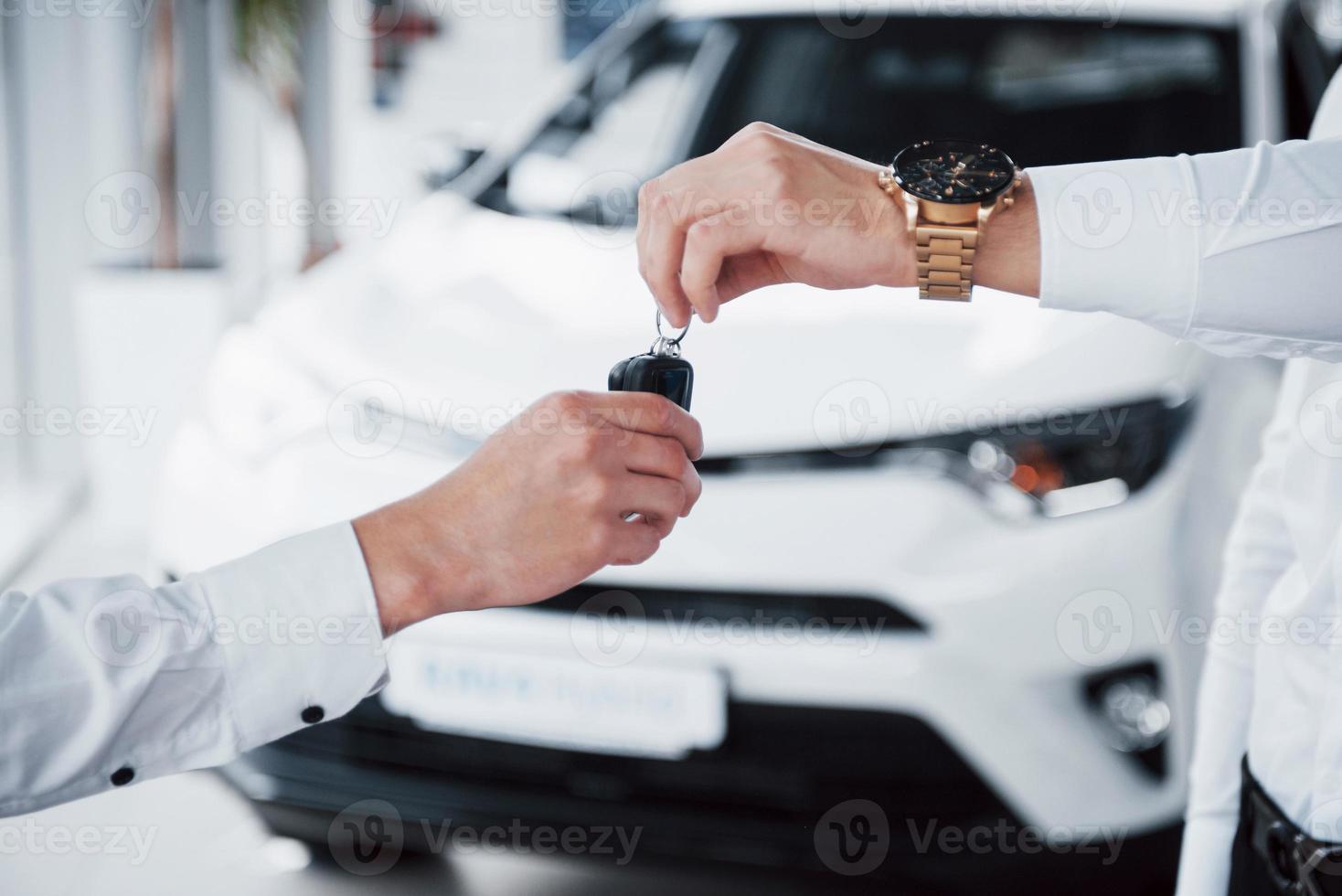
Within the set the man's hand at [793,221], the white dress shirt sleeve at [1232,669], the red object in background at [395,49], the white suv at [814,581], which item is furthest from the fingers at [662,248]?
the red object in background at [395,49]

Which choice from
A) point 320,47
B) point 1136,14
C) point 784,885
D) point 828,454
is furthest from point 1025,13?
point 320,47

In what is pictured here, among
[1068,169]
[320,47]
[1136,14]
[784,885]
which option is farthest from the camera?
[320,47]

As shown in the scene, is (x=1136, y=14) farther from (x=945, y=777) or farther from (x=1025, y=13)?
(x=945, y=777)

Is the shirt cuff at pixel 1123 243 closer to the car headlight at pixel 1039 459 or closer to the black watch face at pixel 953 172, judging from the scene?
the black watch face at pixel 953 172

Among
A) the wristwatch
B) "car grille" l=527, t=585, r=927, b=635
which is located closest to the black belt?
the wristwatch

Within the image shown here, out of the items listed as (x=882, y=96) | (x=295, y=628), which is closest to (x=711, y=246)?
(x=295, y=628)

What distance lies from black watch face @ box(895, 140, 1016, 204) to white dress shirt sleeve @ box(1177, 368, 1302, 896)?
356mm

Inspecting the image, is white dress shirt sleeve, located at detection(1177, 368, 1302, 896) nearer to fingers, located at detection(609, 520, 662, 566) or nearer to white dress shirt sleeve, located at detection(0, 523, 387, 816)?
fingers, located at detection(609, 520, 662, 566)

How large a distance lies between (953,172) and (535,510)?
1.20ft

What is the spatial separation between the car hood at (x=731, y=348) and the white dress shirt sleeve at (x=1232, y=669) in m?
0.61

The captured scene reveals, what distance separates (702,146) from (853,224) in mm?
1586

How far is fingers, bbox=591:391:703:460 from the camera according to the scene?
872 mm

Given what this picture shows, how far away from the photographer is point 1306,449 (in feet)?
3.08

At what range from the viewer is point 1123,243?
769mm
